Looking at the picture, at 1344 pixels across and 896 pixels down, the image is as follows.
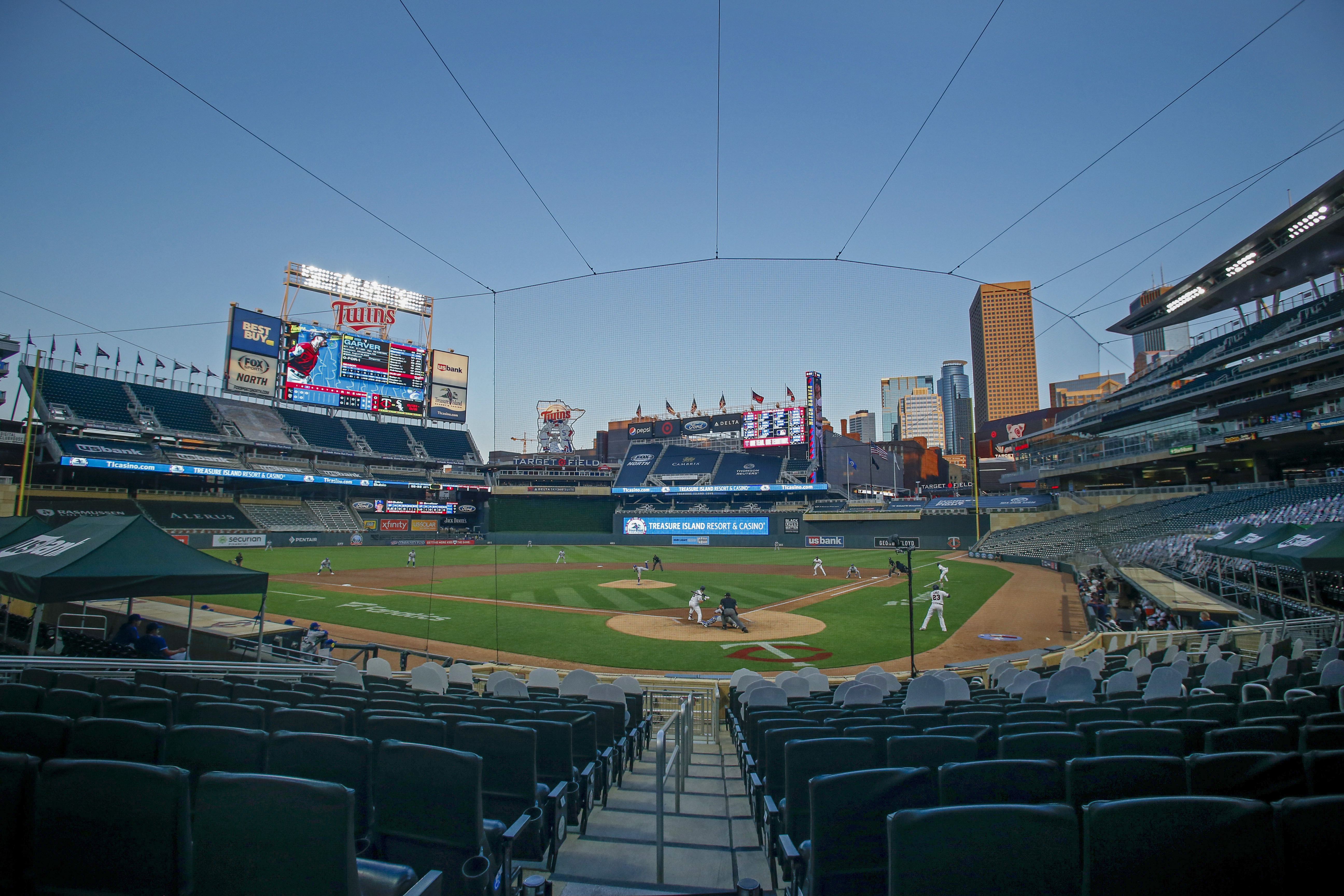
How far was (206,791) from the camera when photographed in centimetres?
234

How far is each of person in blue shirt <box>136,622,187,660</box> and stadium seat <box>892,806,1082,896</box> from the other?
11677 millimetres

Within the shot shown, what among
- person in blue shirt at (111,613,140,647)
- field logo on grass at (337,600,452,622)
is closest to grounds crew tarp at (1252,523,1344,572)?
person in blue shirt at (111,613,140,647)

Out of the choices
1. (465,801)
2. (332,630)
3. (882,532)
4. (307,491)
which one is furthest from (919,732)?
(307,491)

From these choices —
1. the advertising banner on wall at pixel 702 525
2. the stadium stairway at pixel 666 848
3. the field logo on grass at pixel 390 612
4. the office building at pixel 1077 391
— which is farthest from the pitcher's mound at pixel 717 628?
the office building at pixel 1077 391

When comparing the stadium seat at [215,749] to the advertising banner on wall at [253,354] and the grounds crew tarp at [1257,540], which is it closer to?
the grounds crew tarp at [1257,540]

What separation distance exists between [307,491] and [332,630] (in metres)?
48.7

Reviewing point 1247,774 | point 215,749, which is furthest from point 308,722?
point 1247,774

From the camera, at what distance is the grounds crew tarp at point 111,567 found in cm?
822

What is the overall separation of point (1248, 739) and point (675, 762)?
4.20 metres

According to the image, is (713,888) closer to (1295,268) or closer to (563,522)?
(1295,268)

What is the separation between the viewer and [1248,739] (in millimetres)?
4031

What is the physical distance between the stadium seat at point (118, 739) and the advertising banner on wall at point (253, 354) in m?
57.7

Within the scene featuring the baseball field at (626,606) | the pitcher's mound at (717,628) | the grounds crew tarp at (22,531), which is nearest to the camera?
the grounds crew tarp at (22,531)

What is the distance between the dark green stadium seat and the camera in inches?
93.5
